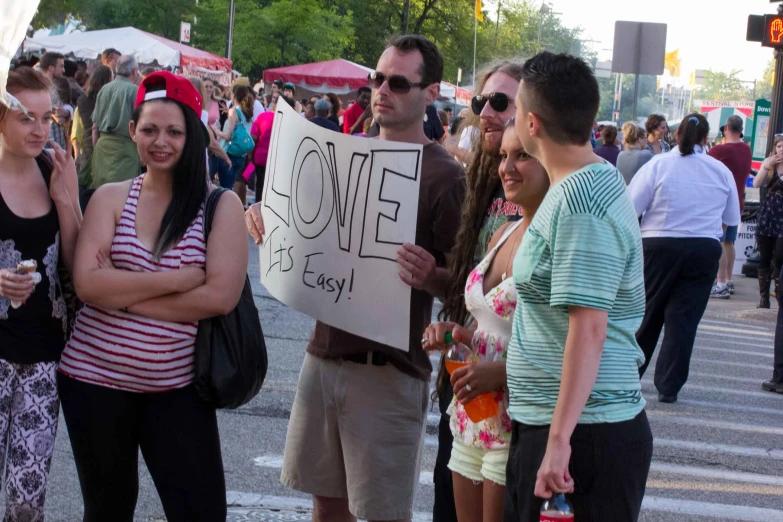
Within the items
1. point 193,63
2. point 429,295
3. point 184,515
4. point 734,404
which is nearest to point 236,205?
point 429,295

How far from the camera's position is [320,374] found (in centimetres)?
375

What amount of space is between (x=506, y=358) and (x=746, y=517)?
313 centimetres

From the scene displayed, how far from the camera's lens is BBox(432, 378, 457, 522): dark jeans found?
11.8 ft

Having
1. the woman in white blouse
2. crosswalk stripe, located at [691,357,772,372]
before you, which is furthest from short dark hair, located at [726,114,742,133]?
the woman in white blouse

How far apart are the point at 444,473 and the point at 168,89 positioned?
1.60 m

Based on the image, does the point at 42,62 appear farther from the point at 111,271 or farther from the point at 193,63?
the point at 193,63

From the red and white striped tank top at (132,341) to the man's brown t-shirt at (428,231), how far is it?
533 millimetres

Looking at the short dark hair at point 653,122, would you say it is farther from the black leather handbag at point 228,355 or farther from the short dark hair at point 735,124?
the black leather handbag at point 228,355

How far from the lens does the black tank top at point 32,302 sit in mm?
3545

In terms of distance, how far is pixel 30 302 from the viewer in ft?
11.7

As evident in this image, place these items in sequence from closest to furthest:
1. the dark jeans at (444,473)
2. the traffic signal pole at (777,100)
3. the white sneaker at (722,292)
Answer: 1. the dark jeans at (444,473)
2. the white sneaker at (722,292)
3. the traffic signal pole at (777,100)

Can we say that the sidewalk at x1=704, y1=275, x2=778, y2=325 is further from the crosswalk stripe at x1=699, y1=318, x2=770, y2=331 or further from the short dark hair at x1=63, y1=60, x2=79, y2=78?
the short dark hair at x1=63, y1=60, x2=79, y2=78

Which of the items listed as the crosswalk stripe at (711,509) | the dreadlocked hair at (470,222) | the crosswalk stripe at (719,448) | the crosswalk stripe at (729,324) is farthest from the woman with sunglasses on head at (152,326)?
the crosswalk stripe at (729,324)

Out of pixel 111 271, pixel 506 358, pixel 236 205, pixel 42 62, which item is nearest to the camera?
pixel 506 358
